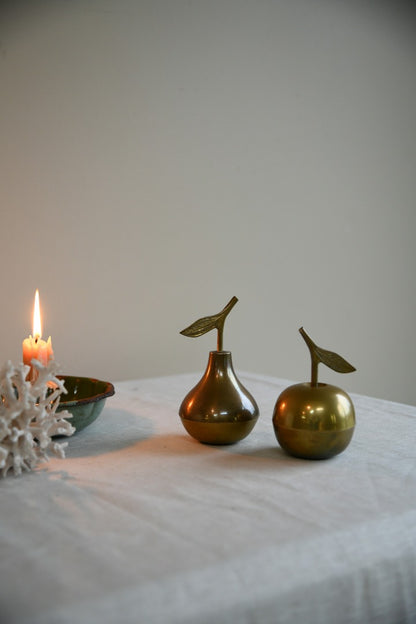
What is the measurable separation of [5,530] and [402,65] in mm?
2130

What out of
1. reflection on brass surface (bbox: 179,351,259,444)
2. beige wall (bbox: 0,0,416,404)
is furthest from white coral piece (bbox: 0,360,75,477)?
beige wall (bbox: 0,0,416,404)

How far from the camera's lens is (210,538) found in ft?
1.63

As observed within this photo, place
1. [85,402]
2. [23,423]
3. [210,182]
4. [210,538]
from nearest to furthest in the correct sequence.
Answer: [210,538]
[23,423]
[85,402]
[210,182]

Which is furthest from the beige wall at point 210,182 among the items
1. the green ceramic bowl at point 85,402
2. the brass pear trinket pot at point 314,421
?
the brass pear trinket pot at point 314,421

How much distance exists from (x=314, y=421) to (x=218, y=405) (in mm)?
118

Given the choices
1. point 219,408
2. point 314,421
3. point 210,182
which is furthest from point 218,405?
point 210,182

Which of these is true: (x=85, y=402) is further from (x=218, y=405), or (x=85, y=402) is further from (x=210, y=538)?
(x=210, y=538)

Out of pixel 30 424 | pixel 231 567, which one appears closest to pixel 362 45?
pixel 30 424

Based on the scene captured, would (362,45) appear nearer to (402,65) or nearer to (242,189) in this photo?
(402,65)

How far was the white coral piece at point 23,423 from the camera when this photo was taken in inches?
24.8

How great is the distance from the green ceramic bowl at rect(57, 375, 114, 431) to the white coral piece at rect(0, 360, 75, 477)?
0.06m

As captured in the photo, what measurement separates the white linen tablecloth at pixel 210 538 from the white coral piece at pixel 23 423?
21mm

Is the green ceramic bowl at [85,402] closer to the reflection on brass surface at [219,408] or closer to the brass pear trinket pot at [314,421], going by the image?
the reflection on brass surface at [219,408]

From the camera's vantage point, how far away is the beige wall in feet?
5.20
